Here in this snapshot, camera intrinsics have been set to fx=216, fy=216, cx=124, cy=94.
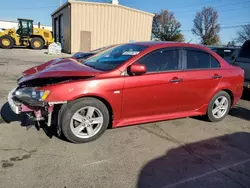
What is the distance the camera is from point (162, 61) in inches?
151

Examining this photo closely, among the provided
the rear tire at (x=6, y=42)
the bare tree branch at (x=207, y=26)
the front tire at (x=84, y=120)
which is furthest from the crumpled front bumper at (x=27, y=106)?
the bare tree branch at (x=207, y=26)

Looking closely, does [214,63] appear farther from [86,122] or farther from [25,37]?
[25,37]

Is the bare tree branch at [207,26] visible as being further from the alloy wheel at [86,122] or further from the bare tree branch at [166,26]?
the alloy wheel at [86,122]

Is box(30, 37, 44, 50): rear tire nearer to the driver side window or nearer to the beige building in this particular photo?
the beige building

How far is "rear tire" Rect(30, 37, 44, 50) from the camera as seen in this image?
21722mm

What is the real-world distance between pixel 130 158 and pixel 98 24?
21.0m

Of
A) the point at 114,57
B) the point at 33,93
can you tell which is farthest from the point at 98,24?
the point at 33,93

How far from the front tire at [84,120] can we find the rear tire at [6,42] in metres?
20.5

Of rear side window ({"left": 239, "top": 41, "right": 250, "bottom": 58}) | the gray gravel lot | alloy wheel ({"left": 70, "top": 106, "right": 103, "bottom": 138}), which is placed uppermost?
rear side window ({"left": 239, "top": 41, "right": 250, "bottom": 58})

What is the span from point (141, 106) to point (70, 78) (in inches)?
49.4

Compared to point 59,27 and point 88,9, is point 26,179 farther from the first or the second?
point 59,27

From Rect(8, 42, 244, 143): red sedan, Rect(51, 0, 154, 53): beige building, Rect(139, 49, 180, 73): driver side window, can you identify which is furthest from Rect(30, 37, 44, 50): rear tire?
Rect(139, 49, 180, 73): driver side window

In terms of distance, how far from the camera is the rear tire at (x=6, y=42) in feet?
66.0

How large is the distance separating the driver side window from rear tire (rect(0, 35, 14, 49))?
67.4 ft
